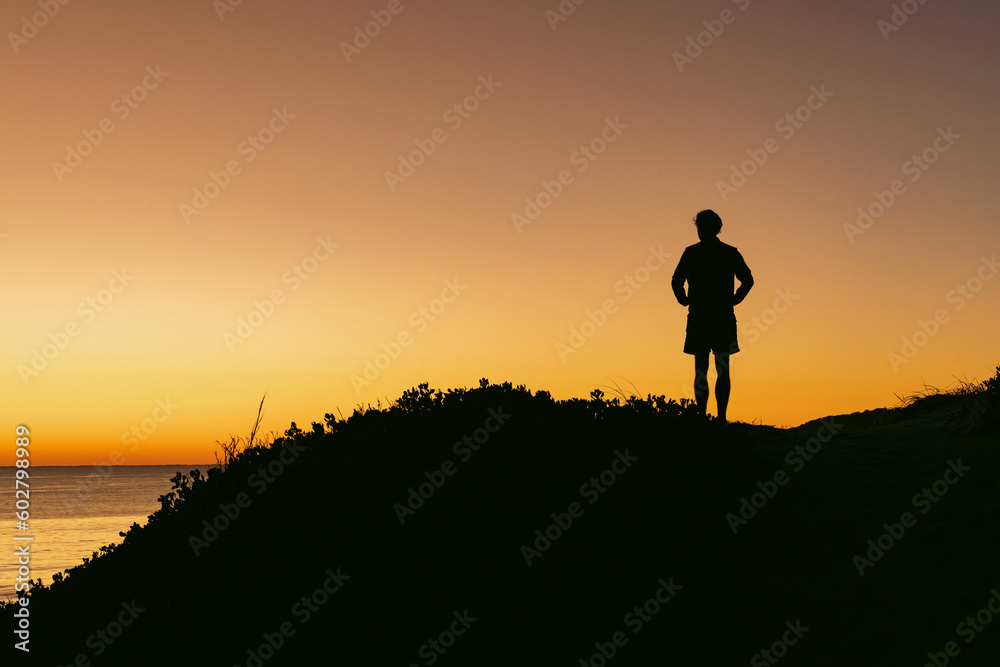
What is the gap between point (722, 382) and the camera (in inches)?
430

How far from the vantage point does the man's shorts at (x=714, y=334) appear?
35.1ft

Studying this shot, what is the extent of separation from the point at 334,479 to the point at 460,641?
2.17 metres

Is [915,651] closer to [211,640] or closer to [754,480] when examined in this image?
[754,480]

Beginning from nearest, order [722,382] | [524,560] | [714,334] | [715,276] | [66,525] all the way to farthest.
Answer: [524,560], [714,334], [715,276], [722,382], [66,525]

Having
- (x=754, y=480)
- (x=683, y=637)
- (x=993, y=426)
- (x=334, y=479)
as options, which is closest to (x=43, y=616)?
(x=334, y=479)

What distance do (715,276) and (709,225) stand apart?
2.58 feet

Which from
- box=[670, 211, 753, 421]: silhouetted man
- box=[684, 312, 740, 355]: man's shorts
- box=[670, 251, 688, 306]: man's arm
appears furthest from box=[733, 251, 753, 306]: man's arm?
box=[670, 251, 688, 306]: man's arm

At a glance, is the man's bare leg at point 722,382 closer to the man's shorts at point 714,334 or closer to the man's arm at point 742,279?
the man's shorts at point 714,334

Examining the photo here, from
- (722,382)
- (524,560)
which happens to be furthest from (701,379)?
(524,560)

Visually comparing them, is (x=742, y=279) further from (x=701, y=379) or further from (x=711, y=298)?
(x=701, y=379)

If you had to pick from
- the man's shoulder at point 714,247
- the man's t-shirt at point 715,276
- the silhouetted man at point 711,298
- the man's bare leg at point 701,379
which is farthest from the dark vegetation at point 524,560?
the man's shoulder at point 714,247

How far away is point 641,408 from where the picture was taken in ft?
32.6

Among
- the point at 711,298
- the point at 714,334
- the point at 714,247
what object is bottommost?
the point at 714,334

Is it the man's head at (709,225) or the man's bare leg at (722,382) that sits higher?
the man's head at (709,225)
